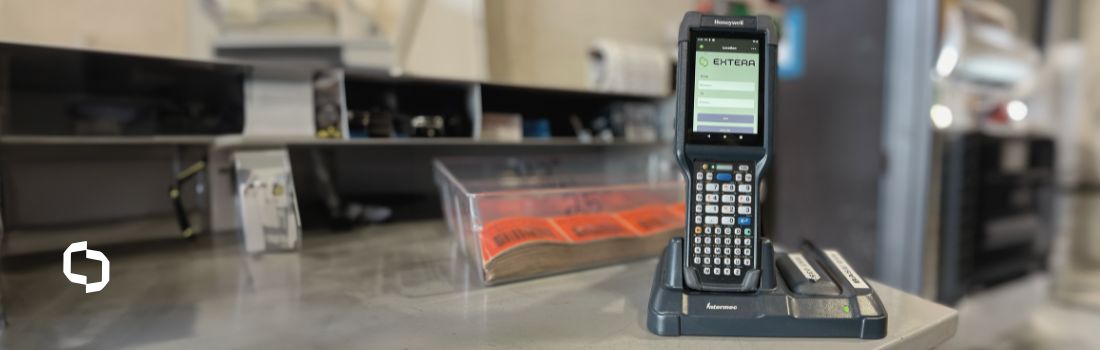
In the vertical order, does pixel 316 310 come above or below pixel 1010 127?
below

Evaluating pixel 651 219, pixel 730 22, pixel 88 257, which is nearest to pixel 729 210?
pixel 730 22

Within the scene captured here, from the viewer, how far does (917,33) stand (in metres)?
1.46

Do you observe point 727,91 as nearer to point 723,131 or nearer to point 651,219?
point 723,131

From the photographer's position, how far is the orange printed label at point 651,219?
84cm

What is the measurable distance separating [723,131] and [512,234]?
0.32 metres

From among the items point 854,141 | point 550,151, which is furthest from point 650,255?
point 854,141

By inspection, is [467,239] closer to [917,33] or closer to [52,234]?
[52,234]

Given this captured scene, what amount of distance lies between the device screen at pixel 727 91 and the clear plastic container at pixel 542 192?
0.99 ft

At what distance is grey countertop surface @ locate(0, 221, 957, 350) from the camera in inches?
19.8

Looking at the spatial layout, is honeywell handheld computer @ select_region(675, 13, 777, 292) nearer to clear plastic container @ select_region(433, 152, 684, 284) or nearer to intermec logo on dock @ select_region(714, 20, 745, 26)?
intermec logo on dock @ select_region(714, 20, 745, 26)

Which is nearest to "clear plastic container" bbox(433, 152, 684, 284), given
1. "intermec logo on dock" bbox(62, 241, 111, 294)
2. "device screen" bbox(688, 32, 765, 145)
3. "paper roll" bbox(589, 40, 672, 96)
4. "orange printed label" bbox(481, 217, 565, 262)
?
"orange printed label" bbox(481, 217, 565, 262)

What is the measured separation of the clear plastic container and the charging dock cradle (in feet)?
0.81

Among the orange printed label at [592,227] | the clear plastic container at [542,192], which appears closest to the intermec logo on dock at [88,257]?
the clear plastic container at [542,192]

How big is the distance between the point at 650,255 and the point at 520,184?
0.26 meters
